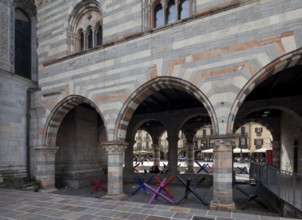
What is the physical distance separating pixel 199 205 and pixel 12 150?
7.84 m

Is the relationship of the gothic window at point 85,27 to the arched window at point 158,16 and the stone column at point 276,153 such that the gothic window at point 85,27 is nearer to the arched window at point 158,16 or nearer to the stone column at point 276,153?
the arched window at point 158,16

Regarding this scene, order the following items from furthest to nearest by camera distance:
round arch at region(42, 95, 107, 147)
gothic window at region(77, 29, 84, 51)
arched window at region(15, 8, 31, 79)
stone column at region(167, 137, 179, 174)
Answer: stone column at region(167, 137, 179, 174) → arched window at region(15, 8, 31, 79) → gothic window at region(77, 29, 84, 51) → round arch at region(42, 95, 107, 147)

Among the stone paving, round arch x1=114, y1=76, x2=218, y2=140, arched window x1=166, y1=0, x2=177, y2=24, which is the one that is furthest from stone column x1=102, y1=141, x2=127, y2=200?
arched window x1=166, y1=0, x2=177, y2=24

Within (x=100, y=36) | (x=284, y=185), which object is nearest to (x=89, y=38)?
(x=100, y=36)

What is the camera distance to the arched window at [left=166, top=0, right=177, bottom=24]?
Result: 7.98 m

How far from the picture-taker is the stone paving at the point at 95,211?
5242 millimetres

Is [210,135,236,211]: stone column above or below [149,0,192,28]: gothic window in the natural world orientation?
below

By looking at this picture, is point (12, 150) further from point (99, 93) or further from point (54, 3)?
point (54, 3)

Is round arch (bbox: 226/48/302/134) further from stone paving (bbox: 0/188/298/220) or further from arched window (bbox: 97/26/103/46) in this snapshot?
arched window (bbox: 97/26/103/46)

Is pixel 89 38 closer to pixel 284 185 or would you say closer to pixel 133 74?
pixel 133 74

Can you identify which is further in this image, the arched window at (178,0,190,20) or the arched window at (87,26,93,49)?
the arched window at (87,26,93,49)

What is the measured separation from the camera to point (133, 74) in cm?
803

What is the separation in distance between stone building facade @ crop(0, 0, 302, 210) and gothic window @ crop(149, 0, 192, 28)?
0.11ft

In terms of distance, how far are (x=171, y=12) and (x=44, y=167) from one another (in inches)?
307
